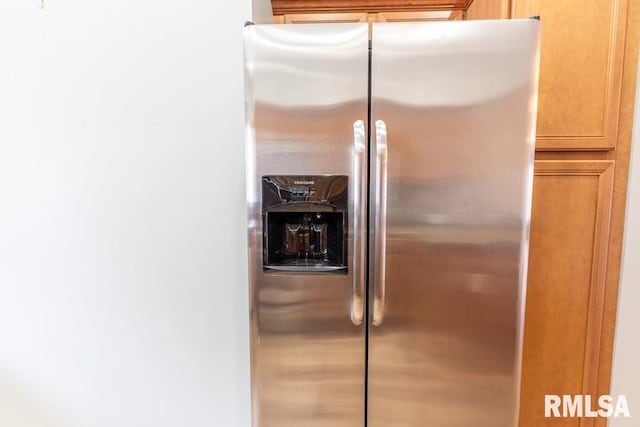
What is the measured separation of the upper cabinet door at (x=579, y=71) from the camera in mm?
1184

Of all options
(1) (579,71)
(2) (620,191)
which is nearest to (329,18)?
(1) (579,71)

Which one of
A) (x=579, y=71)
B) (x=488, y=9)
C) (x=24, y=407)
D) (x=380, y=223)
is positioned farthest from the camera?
(x=24, y=407)

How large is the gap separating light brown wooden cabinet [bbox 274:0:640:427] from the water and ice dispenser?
78 cm

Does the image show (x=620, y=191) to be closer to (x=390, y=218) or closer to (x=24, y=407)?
(x=390, y=218)

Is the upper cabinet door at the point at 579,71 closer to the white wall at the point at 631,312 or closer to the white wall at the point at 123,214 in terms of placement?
the white wall at the point at 631,312

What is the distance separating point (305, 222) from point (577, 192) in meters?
1.01

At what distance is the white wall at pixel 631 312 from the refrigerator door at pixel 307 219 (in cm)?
102

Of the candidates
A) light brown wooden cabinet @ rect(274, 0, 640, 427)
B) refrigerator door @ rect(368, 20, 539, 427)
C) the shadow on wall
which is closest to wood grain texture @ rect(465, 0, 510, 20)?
light brown wooden cabinet @ rect(274, 0, 640, 427)

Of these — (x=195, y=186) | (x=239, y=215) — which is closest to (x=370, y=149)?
(x=239, y=215)

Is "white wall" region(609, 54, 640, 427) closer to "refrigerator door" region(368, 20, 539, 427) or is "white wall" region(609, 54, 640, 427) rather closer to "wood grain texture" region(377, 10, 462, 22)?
"refrigerator door" region(368, 20, 539, 427)

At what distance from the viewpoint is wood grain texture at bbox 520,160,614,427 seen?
1234 mm

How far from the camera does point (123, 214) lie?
140cm

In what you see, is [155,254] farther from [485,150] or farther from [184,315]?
[485,150]

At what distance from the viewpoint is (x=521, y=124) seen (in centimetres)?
96
